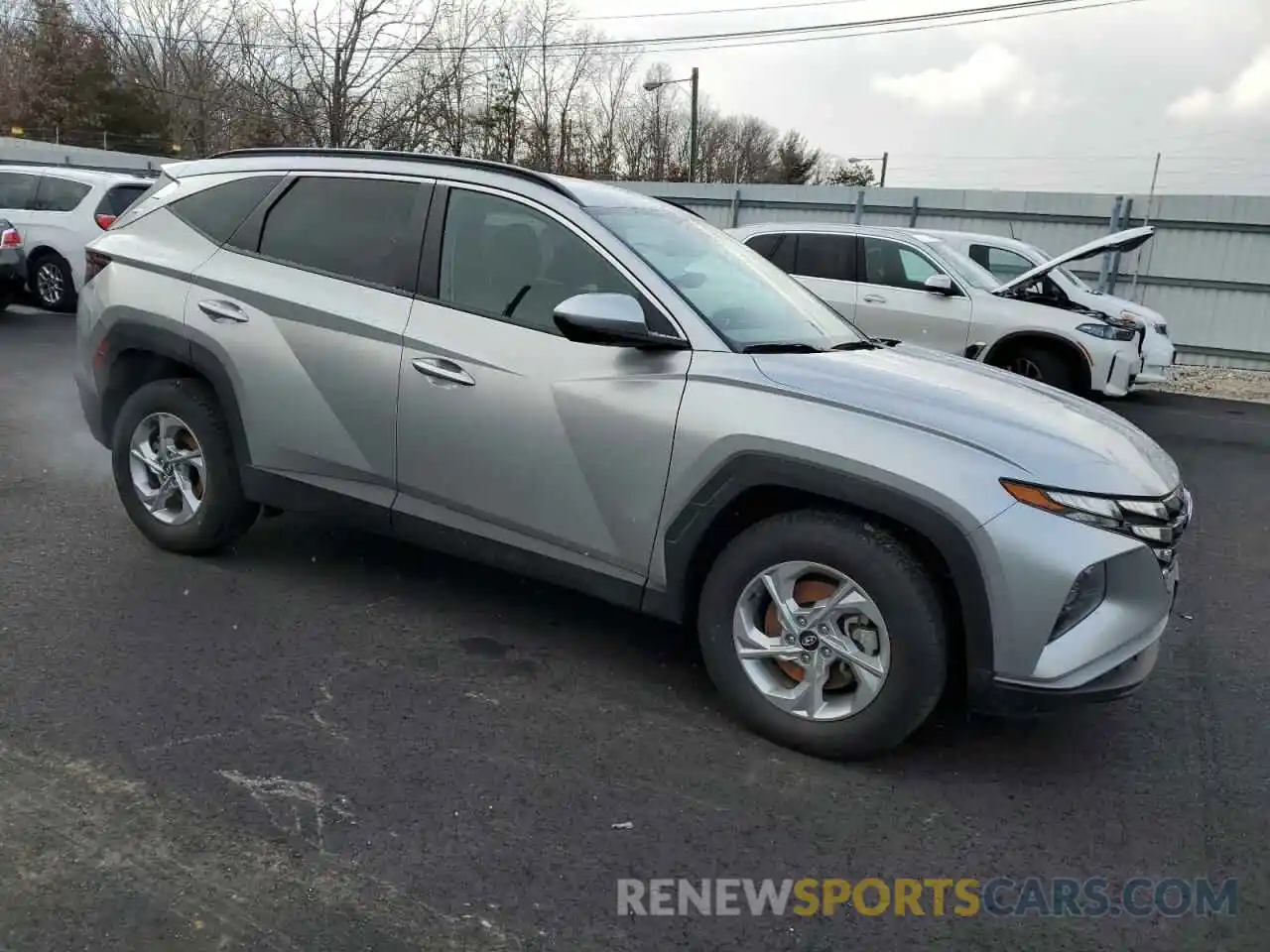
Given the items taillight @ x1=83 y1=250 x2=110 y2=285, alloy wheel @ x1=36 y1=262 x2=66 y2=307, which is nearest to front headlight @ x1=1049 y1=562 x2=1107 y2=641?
taillight @ x1=83 y1=250 x2=110 y2=285

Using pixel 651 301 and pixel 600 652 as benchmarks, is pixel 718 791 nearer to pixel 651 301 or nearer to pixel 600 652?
pixel 600 652

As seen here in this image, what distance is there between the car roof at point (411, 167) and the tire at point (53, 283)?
977cm

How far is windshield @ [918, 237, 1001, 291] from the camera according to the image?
1049 centimetres

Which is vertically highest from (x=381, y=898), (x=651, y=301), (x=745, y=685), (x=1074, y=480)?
(x=651, y=301)

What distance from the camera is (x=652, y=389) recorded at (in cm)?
348

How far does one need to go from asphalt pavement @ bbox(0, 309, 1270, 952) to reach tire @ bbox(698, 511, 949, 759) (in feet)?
0.38

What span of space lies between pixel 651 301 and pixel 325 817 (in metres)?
1.93

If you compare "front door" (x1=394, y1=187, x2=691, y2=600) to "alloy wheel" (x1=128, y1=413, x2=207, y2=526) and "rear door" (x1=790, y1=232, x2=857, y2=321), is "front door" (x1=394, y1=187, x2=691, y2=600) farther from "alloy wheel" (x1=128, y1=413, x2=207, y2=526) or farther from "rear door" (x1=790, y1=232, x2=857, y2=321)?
"rear door" (x1=790, y1=232, x2=857, y2=321)

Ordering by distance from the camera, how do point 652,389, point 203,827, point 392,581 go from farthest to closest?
1. point 392,581
2. point 652,389
3. point 203,827

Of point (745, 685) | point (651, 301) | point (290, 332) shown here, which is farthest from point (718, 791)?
point (290, 332)

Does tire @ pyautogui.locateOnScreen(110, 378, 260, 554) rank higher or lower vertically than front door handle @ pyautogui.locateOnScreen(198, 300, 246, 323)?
lower

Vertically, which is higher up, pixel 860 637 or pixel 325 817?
pixel 860 637

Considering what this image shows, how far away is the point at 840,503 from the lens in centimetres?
326

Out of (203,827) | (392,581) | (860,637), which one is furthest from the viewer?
(392,581)
